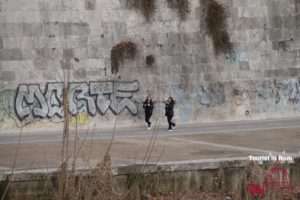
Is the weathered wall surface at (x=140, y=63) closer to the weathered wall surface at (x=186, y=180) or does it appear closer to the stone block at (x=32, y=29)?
the stone block at (x=32, y=29)

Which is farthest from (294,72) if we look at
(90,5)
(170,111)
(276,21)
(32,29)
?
(32,29)

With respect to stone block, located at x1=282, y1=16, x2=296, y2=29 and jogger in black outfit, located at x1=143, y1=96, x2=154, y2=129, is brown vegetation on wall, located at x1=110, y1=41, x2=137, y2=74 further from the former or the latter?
stone block, located at x1=282, y1=16, x2=296, y2=29

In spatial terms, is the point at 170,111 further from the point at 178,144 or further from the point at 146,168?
the point at 146,168

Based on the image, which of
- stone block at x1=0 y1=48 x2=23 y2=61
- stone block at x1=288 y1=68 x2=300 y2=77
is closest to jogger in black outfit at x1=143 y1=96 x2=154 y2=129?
stone block at x1=0 y1=48 x2=23 y2=61

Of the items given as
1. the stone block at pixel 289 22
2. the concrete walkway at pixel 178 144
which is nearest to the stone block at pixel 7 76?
the concrete walkway at pixel 178 144

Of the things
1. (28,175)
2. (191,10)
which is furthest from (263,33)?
(28,175)

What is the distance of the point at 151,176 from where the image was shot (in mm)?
8039

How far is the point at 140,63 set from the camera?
25.6 m

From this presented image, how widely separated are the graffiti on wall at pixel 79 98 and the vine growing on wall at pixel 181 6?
332 centimetres

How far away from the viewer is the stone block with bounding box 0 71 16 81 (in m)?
24.3

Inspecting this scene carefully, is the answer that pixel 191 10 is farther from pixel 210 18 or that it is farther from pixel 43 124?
pixel 43 124

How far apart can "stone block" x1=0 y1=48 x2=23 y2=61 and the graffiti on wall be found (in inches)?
42.3

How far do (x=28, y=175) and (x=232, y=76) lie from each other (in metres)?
19.6

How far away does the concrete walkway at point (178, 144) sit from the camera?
12.9 metres
